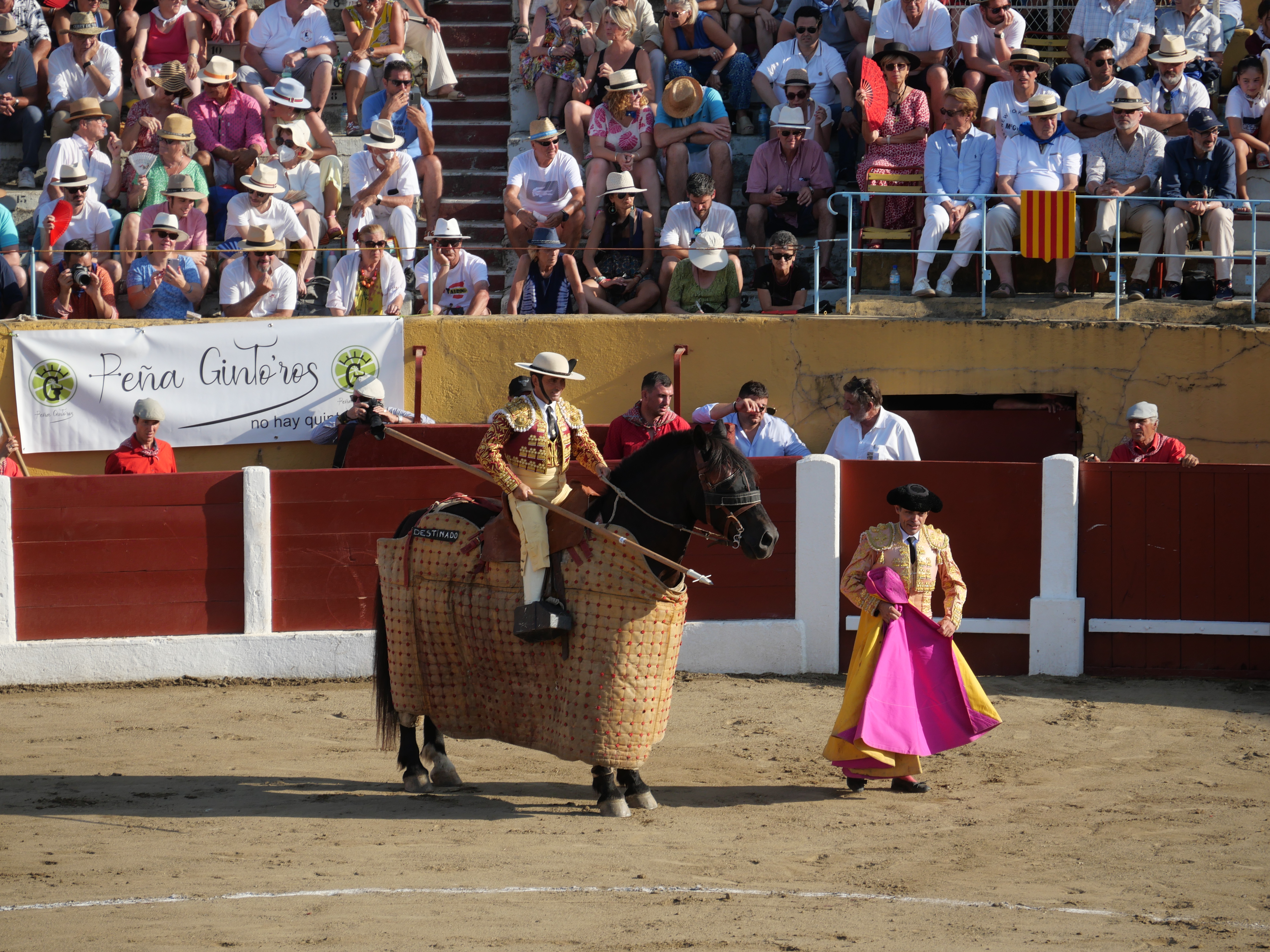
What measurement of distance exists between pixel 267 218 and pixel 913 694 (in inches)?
233

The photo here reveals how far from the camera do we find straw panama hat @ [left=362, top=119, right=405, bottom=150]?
34.7 ft

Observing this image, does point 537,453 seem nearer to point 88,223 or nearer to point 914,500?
point 914,500

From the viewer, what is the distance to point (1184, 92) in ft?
35.1

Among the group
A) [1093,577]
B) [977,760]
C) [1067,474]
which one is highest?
[1067,474]

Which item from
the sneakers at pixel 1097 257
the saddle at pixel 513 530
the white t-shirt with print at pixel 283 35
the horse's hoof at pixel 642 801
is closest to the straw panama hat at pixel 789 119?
the sneakers at pixel 1097 257

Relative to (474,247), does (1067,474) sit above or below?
below

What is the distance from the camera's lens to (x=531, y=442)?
603 cm

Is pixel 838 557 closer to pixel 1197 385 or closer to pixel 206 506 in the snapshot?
pixel 1197 385

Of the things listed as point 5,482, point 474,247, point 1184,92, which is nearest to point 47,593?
point 5,482

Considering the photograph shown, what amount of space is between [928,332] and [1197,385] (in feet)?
5.37

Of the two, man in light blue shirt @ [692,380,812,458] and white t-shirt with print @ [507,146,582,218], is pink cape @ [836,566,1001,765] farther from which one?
white t-shirt with print @ [507,146,582,218]

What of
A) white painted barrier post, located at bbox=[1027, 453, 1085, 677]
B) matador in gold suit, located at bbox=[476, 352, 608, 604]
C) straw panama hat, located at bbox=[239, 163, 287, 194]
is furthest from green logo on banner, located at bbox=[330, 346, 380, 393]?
white painted barrier post, located at bbox=[1027, 453, 1085, 677]

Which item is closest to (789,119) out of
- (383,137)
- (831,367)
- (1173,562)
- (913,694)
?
(831,367)

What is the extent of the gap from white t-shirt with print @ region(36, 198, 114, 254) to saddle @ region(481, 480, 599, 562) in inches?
209
